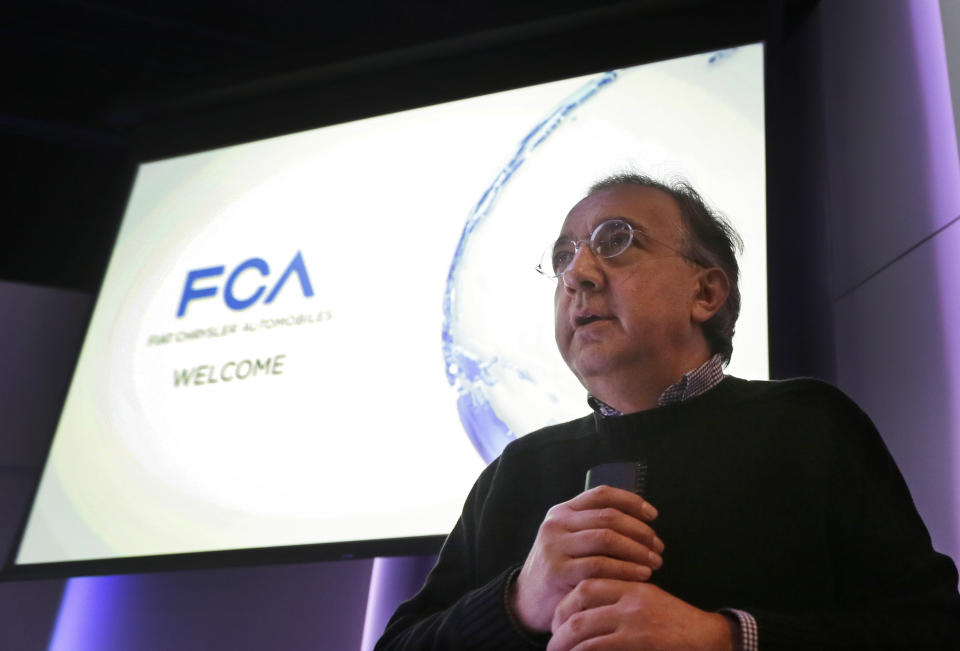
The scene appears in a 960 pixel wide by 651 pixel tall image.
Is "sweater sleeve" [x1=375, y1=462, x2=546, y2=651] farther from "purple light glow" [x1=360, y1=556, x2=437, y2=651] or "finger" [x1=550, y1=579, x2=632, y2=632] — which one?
"purple light glow" [x1=360, y1=556, x2=437, y2=651]

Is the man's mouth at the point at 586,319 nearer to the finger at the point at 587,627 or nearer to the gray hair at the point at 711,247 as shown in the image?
the gray hair at the point at 711,247

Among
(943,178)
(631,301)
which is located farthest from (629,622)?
(943,178)

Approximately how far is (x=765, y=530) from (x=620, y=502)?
23 centimetres

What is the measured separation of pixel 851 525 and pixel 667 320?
0.33 metres

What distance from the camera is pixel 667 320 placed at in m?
1.20

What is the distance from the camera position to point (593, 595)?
2.85 ft

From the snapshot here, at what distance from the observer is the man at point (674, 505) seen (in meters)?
0.88

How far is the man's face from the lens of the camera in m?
1.18

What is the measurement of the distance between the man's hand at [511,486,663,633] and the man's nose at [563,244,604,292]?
1.21 ft

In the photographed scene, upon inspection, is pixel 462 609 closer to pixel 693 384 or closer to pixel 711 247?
pixel 693 384

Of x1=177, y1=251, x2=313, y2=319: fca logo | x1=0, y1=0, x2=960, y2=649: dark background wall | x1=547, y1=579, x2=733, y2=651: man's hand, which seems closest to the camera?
x1=547, y1=579, x2=733, y2=651: man's hand

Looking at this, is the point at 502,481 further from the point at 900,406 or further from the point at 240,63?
the point at 240,63

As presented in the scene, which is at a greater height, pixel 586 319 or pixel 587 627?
pixel 586 319

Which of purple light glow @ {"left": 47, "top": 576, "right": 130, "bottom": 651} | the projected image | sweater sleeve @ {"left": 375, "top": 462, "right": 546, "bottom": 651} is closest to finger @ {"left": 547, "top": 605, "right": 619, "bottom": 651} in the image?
sweater sleeve @ {"left": 375, "top": 462, "right": 546, "bottom": 651}
